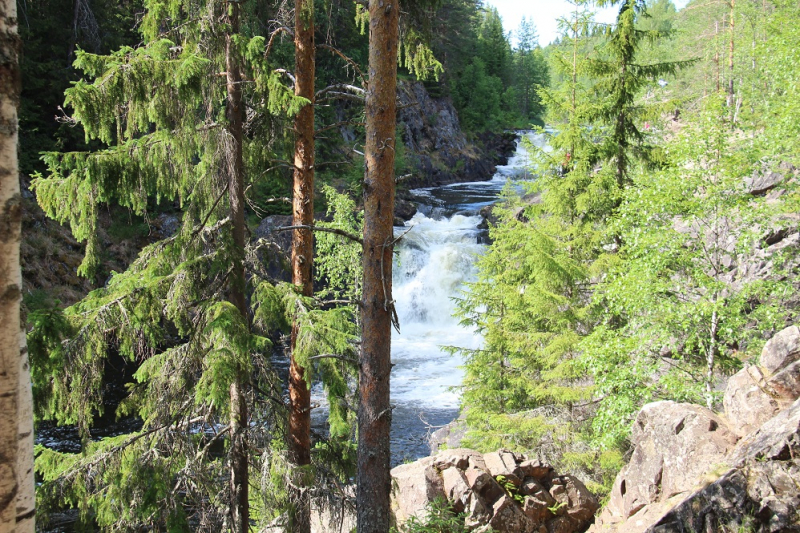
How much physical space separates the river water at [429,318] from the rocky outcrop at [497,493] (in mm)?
4891

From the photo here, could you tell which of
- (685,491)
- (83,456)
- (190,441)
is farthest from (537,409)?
(83,456)

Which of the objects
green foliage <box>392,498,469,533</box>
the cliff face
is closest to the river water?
green foliage <box>392,498,469,533</box>

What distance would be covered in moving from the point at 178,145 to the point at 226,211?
2.97 ft

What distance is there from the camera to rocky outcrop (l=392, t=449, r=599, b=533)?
7.57 metres

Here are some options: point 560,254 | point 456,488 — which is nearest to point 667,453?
point 456,488

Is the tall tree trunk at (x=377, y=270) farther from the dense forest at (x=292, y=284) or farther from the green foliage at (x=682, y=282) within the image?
the green foliage at (x=682, y=282)

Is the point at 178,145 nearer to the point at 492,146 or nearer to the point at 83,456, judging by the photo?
the point at 83,456

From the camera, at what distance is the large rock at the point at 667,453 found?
6.79 meters

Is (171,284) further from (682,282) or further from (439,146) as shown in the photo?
A: (439,146)

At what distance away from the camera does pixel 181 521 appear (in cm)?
480

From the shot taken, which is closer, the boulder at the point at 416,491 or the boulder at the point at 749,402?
the boulder at the point at 749,402

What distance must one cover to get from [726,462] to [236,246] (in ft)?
18.7

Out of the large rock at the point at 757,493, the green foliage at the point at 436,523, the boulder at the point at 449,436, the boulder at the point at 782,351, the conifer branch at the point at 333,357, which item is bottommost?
the boulder at the point at 449,436

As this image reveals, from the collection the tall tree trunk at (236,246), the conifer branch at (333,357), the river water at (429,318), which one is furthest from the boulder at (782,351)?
the river water at (429,318)
